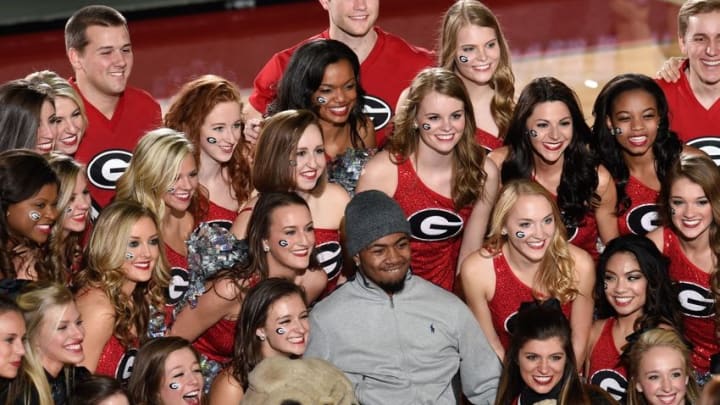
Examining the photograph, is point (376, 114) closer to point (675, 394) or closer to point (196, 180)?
point (196, 180)

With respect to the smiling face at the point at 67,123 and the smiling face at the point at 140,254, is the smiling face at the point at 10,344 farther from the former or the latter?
the smiling face at the point at 67,123

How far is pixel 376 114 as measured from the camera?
6.59 metres

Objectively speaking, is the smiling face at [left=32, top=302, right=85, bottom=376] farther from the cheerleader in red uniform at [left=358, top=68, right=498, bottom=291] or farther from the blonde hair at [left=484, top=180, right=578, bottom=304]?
the blonde hair at [left=484, top=180, right=578, bottom=304]

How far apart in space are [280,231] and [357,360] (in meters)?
0.59

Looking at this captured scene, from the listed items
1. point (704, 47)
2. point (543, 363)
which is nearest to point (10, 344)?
point (543, 363)

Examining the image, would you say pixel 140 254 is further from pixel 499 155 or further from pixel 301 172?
pixel 499 155

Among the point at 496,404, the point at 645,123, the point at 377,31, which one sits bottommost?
the point at 496,404

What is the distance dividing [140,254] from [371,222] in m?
0.90

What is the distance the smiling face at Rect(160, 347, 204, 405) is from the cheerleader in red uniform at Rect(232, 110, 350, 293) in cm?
71

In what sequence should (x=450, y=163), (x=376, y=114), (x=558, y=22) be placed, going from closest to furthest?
1. (x=450, y=163)
2. (x=376, y=114)
3. (x=558, y=22)

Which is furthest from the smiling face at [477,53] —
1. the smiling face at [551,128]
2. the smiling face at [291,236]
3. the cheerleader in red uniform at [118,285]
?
the cheerleader in red uniform at [118,285]

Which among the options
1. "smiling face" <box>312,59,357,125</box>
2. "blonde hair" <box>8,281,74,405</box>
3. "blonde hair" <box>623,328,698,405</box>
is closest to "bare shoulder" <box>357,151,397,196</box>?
"smiling face" <box>312,59,357,125</box>

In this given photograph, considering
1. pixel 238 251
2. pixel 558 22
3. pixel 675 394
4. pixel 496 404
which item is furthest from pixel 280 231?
pixel 558 22

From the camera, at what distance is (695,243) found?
231 inches
